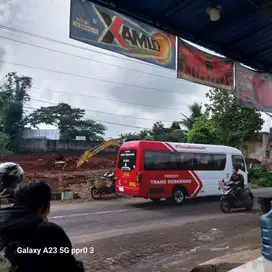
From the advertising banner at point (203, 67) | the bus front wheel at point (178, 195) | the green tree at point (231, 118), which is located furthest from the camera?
the green tree at point (231, 118)

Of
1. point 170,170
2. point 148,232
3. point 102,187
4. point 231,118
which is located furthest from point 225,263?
point 231,118

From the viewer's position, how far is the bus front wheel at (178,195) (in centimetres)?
1304

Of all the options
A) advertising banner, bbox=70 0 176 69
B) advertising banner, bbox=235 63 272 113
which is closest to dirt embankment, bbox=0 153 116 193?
advertising banner, bbox=235 63 272 113

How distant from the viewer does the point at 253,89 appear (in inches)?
275

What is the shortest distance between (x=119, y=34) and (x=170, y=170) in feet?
28.6

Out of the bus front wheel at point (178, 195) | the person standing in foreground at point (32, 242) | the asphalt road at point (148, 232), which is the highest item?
the person standing in foreground at point (32, 242)

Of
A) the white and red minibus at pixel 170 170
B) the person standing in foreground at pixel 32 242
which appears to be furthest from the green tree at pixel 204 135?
the person standing in foreground at pixel 32 242

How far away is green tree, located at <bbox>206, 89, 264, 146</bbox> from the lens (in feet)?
78.4

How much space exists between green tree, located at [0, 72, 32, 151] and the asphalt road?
26.4 meters

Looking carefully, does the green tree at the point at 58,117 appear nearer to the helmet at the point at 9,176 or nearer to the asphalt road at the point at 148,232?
the asphalt road at the point at 148,232

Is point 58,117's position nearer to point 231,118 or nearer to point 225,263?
point 231,118

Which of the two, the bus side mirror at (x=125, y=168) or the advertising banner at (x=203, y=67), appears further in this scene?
the bus side mirror at (x=125, y=168)

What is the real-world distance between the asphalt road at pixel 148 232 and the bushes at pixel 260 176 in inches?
550

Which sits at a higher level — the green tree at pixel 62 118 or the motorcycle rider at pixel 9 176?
the green tree at pixel 62 118
